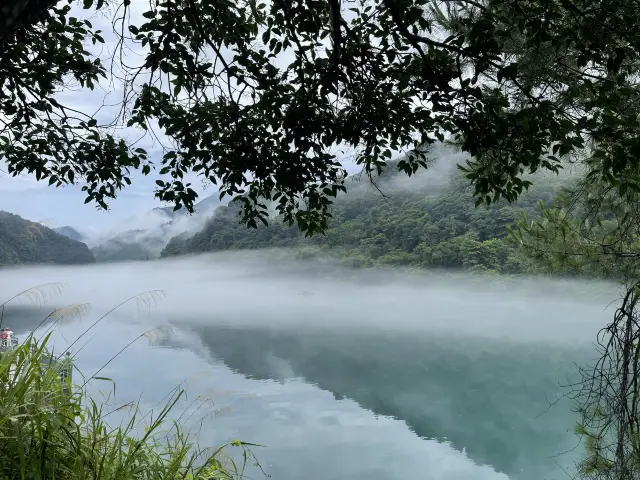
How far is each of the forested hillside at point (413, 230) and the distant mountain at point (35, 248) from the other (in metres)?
10.4

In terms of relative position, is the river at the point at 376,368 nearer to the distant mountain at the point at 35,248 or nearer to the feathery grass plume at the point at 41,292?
the feathery grass plume at the point at 41,292

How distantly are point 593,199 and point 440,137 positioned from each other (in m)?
1.85

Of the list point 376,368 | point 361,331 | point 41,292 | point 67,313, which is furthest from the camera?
point 361,331

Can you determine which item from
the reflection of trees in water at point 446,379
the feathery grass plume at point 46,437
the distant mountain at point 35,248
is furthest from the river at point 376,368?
the distant mountain at point 35,248

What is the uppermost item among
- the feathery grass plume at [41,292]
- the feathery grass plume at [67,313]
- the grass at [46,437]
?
the feathery grass plume at [41,292]

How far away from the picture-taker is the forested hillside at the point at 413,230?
32.2 meters

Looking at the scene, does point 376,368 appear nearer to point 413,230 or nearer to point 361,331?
point 361,331

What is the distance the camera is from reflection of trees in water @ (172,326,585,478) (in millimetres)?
11977

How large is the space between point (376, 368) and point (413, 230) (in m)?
18.3

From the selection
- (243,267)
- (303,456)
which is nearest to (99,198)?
(303,456)

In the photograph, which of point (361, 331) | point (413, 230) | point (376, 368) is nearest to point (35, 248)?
point (361, 331)

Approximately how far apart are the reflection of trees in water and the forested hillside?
6.90 meters

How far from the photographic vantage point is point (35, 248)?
1294 inches

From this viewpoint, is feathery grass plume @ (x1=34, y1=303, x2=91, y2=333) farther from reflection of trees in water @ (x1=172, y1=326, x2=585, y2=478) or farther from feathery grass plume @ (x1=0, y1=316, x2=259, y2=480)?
reflection of trees in water @ (x1=172, y1=326, x2=585, y2=478)
